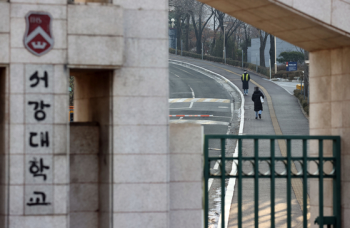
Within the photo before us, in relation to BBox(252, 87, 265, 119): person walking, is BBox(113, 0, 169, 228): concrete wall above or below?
below

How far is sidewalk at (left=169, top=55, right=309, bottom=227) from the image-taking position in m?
12.6

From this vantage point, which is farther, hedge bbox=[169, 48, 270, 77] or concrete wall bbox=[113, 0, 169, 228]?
hedge bbox=[169, 48, 270, 77]

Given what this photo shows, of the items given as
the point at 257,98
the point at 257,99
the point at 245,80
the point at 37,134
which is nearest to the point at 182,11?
the point at 245,80

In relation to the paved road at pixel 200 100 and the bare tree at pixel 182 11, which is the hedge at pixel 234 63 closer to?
the bare tree at pixel 182 11

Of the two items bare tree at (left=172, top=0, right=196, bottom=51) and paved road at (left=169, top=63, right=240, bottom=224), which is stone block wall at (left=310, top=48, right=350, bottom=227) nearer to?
paved road at (left=169, top=63, right=240, bottom=224)

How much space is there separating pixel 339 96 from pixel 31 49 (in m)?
5.25

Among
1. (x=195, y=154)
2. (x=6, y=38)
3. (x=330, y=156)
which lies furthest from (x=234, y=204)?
(x=6, y=38)

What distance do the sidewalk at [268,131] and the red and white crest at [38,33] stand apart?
674 cm

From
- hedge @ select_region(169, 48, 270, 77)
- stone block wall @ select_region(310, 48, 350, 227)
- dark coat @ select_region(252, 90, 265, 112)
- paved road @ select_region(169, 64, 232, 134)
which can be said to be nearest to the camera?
stone block wall @ select_region(310, 48, 350, 227)

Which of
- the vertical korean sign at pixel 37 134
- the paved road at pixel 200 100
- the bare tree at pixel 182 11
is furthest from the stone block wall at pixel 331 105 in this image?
the bare tree at pixel 182 11

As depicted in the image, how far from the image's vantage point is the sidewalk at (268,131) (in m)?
12.6

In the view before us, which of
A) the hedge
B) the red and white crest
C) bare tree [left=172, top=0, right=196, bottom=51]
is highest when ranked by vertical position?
bare tree [left=172, top=0, right=196, bottom=51]

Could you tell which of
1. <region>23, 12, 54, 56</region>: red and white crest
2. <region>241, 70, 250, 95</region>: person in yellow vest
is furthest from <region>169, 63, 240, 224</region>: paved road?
<region>23, 12, 54, 56</region>: red and white crest

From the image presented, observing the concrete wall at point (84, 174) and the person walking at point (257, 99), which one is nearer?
the concrete wall at point (84, 174)
